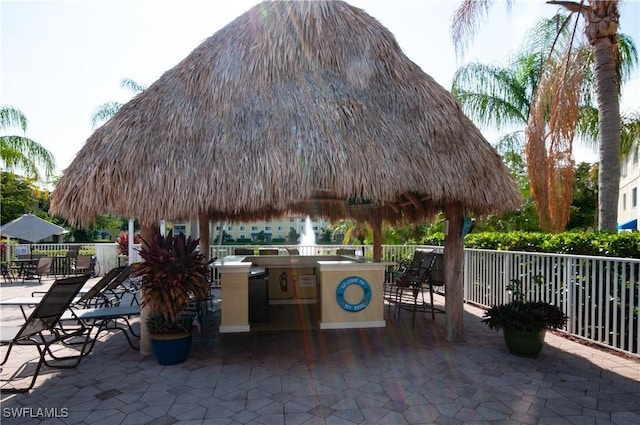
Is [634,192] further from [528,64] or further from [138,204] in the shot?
[138,204]

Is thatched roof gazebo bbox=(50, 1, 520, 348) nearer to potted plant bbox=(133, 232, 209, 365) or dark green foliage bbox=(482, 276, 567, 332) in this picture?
potted plant bbox=(133, 232, 209, 365)

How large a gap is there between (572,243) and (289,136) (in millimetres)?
5061

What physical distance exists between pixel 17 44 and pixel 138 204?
16.2 feet

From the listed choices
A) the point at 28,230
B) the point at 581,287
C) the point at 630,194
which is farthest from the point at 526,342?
the point at 630,194

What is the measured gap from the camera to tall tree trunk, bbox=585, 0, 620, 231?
750 cm

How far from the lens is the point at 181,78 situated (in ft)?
19.1

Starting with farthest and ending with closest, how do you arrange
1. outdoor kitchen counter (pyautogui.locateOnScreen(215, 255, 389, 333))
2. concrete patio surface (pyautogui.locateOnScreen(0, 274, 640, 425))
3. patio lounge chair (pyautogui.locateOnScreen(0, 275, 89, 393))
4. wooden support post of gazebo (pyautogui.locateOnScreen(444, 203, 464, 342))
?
outdoor kitchen counter (pyautogui.locateOnScreen(215, 255, 389, 333)) < wooden support post of gazebo (pyautogui.locateOnScreen(444, 203, 464, 342)) < patio lounge chair (pyautogui.locateOnScreen(0, 275, 89, 393)) < concrete patio surface (pyautogui.locateOnScreen(0, 274, 640, 425))

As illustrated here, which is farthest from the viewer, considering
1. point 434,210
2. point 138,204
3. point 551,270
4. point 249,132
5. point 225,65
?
point 434,210

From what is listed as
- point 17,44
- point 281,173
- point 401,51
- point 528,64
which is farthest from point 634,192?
point 17,44

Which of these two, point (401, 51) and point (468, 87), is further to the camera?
point (468, 87)

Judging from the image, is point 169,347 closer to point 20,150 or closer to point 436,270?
point 436,270

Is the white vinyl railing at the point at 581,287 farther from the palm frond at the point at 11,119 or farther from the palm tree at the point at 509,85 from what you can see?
the palm frond at the point at 11,119

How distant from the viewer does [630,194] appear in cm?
2253

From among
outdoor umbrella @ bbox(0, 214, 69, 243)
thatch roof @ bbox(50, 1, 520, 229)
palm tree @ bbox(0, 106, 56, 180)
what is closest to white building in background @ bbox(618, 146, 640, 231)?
thatch roof @ bbox(50, 1, 520, 229)
